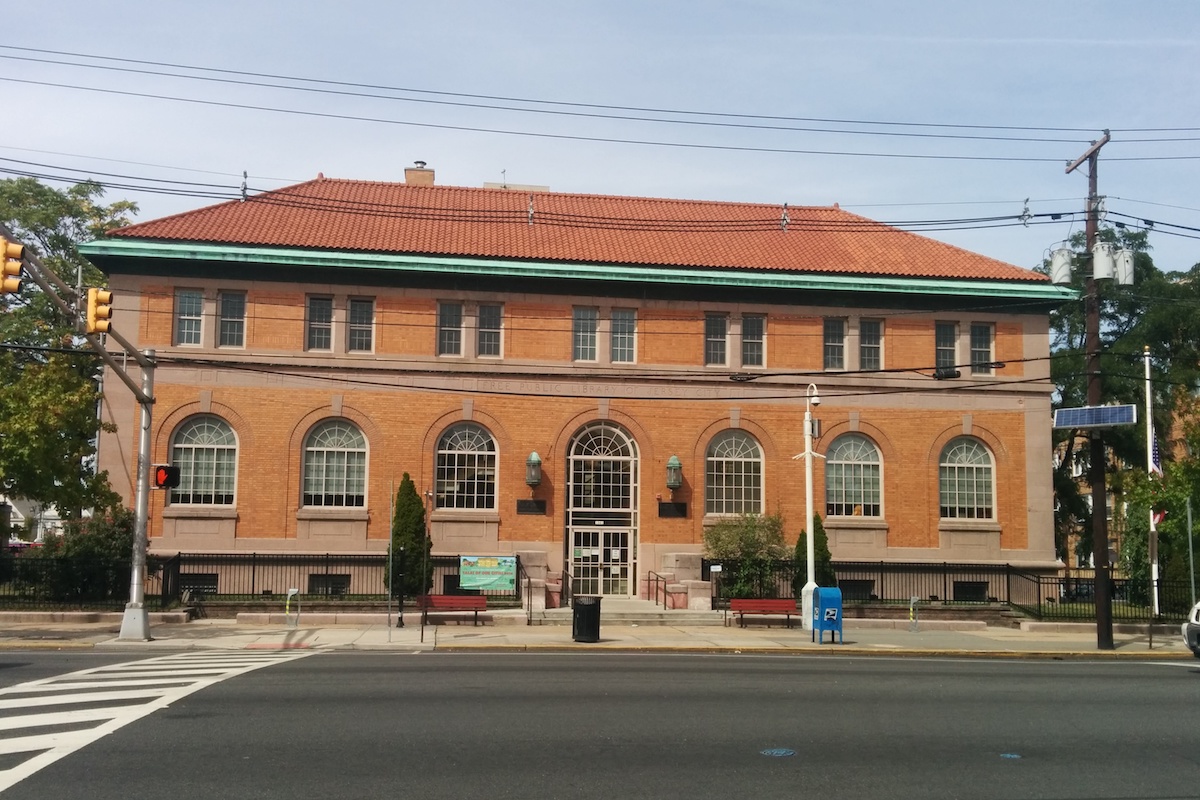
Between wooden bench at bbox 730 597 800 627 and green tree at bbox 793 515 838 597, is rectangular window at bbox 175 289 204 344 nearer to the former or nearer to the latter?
wooden bench at bbox 730 597 800 627

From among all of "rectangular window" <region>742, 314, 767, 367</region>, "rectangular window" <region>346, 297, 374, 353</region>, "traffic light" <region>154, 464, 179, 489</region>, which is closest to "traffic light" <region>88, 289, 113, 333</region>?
"traffic light" <region>154, 464, 179, 489</region>

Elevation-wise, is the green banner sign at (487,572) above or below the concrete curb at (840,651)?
above

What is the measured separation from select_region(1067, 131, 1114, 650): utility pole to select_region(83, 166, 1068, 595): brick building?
717 centimetres

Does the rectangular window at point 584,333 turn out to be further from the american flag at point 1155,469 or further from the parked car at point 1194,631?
the parked car at point 1194,631

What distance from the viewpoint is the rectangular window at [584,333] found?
114ft

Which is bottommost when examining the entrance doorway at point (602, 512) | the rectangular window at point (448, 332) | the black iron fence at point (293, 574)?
the black iron fence at point (293, 574)

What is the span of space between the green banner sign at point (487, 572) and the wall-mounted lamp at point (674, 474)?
20.1 feet

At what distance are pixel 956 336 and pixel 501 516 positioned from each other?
15.9 m

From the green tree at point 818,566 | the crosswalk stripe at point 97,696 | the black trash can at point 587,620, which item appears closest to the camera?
the crosswalk stripe at point 97,696

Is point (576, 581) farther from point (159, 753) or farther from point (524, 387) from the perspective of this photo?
point (159, 753)

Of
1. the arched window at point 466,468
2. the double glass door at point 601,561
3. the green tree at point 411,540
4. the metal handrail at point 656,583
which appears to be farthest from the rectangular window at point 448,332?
the metal handrail at point 656,583

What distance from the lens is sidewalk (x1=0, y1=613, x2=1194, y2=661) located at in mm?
22719

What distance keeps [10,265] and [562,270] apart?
20.0 meters

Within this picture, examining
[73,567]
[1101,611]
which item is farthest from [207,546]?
[1101,611]
